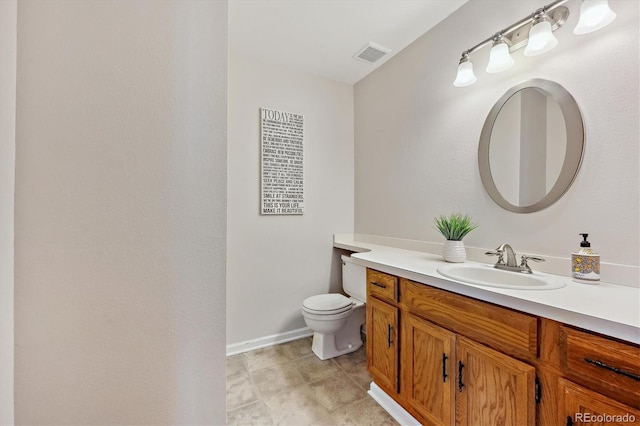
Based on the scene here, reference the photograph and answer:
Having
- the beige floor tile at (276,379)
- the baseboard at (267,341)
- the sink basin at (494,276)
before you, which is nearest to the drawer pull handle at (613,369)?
the sink basin at (494,276)

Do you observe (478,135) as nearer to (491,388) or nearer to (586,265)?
→ (586,265)

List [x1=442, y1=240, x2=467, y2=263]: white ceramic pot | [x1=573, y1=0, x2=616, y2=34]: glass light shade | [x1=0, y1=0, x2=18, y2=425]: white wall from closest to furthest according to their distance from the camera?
[x1=0, y1=0, x2=18, y2=425]: white wall, [x1=573, y1=0, x2=616, y2=34]: glass light shade, [x1=442, y1=240, x2=467, y2=263]: white ceramic pot

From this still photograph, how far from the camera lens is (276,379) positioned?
180 centimetres

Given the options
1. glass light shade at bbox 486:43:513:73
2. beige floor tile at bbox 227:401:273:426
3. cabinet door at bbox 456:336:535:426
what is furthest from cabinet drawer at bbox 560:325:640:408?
beige floor tile at bbox 227:401:273:426

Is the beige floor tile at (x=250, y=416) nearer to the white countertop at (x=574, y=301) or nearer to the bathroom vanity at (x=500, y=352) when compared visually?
the bathroom vanity at (x=500, y=352)

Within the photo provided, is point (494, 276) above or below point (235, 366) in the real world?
above

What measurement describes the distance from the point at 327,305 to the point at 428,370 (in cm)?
91

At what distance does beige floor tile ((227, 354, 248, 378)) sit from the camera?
74.5 inches

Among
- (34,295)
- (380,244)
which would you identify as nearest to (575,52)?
(380,244)

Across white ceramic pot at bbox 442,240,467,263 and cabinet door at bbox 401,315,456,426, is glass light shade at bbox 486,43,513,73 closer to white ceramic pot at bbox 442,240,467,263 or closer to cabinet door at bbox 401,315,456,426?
white ceramic pot at bbox 442,240,467,263

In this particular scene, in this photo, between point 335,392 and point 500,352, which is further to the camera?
point 335,392

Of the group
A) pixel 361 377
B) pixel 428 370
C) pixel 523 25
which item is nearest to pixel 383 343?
pixel 428 370

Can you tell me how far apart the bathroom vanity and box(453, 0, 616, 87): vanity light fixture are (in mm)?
1090

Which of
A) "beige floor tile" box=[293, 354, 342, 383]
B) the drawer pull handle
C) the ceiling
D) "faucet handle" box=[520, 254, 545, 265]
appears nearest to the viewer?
the drawer pull handle
